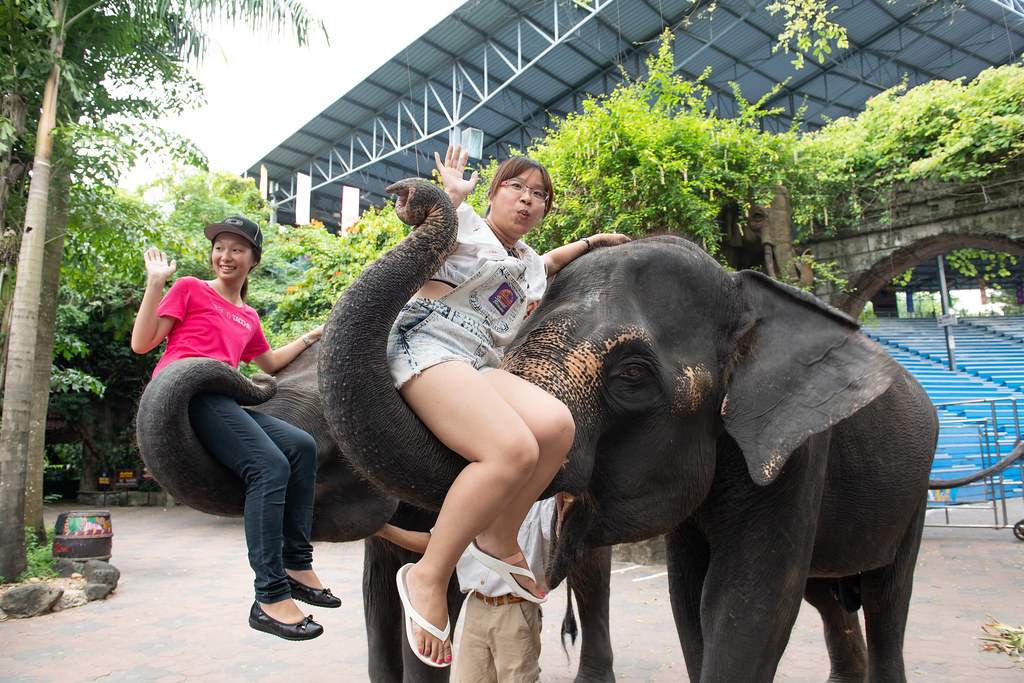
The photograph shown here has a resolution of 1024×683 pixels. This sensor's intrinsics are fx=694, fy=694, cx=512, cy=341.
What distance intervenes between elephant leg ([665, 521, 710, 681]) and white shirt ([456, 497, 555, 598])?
0.50m

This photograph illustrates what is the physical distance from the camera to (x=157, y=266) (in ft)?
8.21

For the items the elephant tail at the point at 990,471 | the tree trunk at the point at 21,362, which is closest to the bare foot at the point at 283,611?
the elephant tail at the point at 990,471

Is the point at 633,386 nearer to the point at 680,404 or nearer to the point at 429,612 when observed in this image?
the point at 680,404

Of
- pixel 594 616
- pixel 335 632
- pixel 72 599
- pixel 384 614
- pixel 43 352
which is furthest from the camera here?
pixel 43 352

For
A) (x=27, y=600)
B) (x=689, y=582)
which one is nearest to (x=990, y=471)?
(x=689, y=582)

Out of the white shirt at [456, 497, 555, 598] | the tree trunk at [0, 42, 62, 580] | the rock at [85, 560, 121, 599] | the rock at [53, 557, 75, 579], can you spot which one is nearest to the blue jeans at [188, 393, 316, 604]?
the white shirt at [456, 497, 555, 598]

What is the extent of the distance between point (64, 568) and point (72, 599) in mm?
867

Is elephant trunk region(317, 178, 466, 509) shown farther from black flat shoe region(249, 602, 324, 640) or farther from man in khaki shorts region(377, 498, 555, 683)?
man in khaki shorts region(377, 498, 555, 683)

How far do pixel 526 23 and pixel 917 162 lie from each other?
1237 centimetres

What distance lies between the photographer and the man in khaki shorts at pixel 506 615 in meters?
2.83

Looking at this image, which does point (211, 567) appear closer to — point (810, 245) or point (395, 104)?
point (810, 245)

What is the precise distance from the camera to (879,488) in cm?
284

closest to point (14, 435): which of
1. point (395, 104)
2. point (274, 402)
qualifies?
point (274, 402)

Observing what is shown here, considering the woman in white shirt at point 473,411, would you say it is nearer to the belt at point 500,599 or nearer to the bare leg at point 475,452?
the bare leg at point 475,452
